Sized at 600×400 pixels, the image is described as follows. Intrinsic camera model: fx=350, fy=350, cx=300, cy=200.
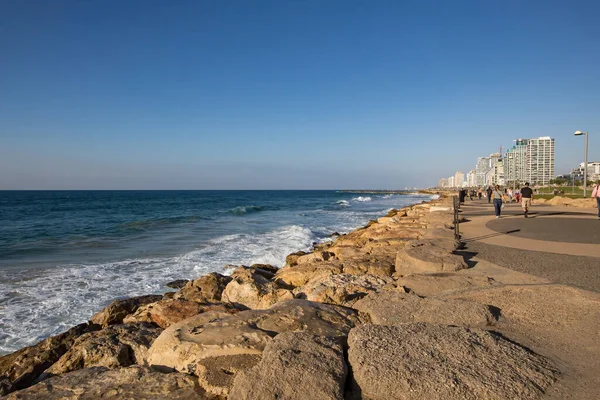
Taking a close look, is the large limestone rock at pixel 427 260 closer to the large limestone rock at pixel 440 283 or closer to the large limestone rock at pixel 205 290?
the large limestone rock at pixel 440 283

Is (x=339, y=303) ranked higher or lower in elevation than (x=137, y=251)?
higher

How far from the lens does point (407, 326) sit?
11.3 feet

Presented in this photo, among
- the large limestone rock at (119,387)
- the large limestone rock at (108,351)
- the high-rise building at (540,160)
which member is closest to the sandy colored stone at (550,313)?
the large limestone rock at (119,387)

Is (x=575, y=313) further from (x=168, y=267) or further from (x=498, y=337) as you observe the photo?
(x=168, y=267)

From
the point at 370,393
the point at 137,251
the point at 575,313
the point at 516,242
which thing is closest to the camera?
the point at 370,393

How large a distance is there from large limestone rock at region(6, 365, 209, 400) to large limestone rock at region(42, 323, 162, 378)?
0.94 meters

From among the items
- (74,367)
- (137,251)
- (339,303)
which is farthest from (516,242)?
(137,251)

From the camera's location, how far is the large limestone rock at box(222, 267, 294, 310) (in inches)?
231

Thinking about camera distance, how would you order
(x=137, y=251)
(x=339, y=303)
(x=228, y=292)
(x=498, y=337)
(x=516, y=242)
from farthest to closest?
(x=137, y=251)
(x=516, y=242)
(x=228, y=292)
(x=339, y=303)
(x=498, y=337)

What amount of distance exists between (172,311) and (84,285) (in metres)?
5.81

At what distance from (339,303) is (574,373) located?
2.56 metres

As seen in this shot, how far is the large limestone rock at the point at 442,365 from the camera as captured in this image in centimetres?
247

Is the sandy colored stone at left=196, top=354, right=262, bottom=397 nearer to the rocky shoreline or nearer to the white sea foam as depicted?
the rocky shoreline

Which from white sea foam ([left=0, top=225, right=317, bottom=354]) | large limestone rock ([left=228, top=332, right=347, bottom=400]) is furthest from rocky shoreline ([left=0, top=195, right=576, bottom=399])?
white sea foam ([left=0, top=225, right=317, bottom=354])
